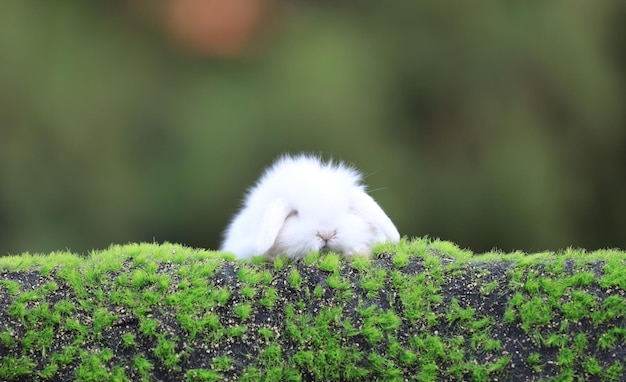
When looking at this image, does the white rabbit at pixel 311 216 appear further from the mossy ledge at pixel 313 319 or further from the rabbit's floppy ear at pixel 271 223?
the mossy ledge at pixel 313 319

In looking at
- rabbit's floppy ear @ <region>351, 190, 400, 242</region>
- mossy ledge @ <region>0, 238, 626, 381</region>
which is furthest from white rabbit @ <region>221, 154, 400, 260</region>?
mossy ledge @ <region>0, 238, 626, 381</region>

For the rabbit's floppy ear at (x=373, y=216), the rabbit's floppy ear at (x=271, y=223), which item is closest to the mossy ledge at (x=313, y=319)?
the rabbit's floppy ear at (x=271, y=223)

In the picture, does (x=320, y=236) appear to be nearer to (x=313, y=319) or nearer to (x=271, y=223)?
(x=271, y=223)

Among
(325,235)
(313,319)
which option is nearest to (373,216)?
(325,235)

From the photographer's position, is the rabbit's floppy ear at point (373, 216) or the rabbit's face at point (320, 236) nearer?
the rabbit's face at point (320, 236)

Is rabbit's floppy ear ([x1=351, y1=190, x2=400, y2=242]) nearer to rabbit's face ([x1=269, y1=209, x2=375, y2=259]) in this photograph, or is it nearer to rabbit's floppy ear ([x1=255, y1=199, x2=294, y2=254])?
rabbit's face ([x1=269, y1=209, x2=375, y2=259])

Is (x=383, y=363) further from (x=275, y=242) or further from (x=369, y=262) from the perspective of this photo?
(x=275, y=242)
